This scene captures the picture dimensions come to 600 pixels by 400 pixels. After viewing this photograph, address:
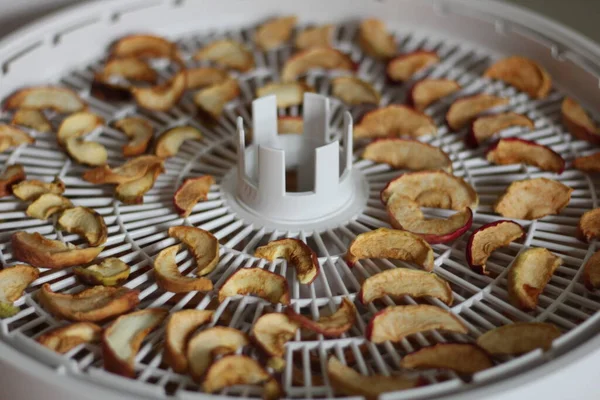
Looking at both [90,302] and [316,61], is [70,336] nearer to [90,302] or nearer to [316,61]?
[90,302]

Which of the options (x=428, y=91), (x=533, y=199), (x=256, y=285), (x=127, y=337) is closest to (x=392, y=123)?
(x=428, y=91)

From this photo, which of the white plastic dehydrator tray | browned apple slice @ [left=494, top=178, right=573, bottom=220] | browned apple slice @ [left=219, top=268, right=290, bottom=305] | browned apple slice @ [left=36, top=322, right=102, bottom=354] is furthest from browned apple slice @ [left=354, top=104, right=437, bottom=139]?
browned apple slice @ [left=36, top=322, right=102, bottom=354]

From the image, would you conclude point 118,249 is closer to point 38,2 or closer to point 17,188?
point 17,188

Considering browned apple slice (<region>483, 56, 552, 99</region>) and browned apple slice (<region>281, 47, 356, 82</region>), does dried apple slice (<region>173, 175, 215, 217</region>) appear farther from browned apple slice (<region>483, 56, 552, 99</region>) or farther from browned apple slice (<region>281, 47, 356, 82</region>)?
browned apple slice (<region>483, 56, 552, 99</region>)

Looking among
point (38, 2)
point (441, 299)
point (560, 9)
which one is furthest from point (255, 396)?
point (560, 9)

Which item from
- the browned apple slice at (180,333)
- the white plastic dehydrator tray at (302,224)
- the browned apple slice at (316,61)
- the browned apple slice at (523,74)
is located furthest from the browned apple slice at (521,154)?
the browned apple slice at (180,333)
